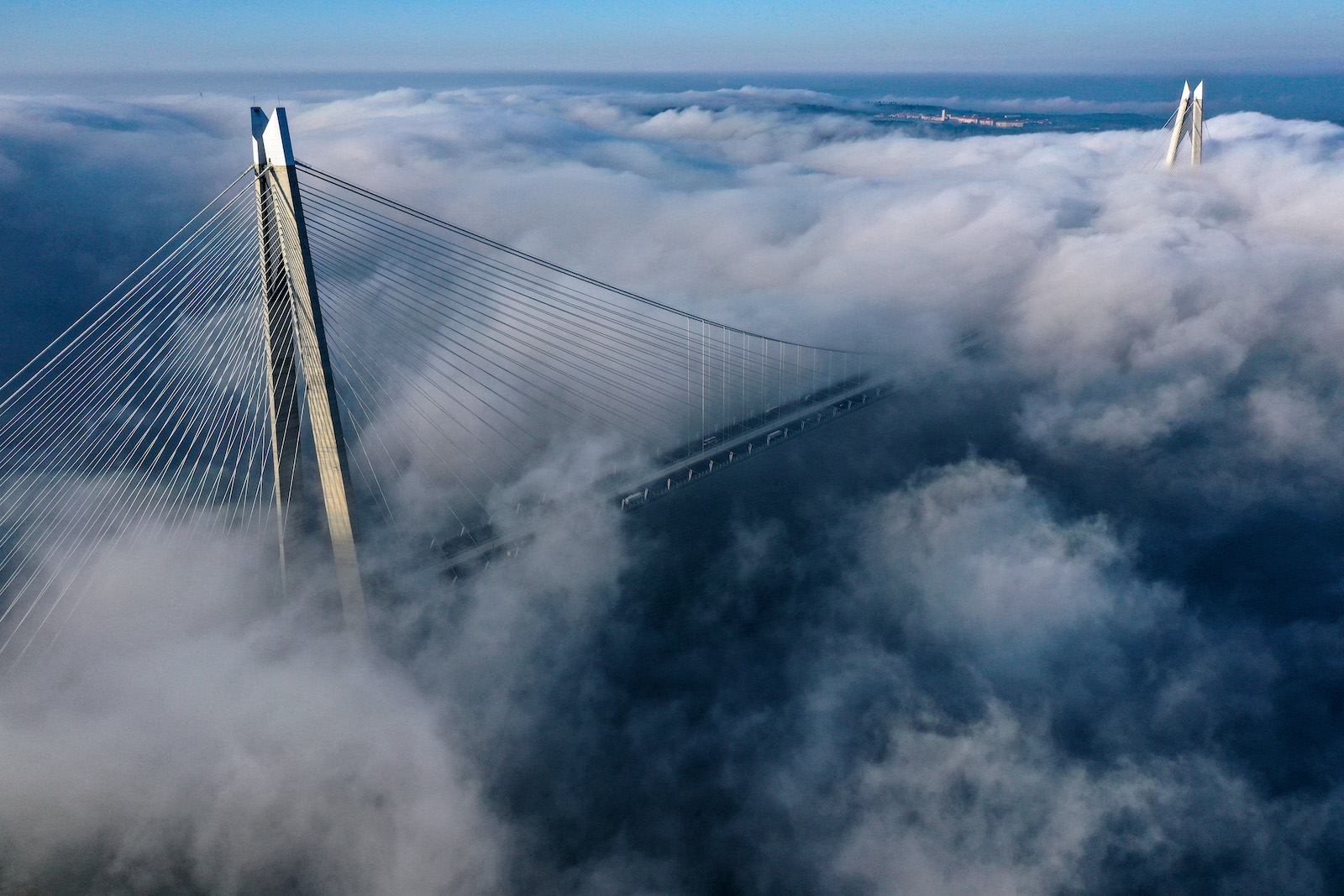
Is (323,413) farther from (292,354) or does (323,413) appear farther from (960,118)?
(960,118)

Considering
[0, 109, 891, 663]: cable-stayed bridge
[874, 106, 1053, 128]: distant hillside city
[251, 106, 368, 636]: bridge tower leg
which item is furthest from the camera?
[874, 106, 1053, 128]: distant hillside city

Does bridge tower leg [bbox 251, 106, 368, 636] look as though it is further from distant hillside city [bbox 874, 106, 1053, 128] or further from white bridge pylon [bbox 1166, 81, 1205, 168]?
distant hillside city [bbox 874, 106, 1053, 128]

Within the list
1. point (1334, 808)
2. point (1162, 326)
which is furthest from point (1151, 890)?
point (1162, 326)

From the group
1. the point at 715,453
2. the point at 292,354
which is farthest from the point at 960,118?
the point at 292,354

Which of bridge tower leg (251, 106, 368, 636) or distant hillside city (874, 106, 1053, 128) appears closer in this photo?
bridge tower leg (251, 106, 368, 636)

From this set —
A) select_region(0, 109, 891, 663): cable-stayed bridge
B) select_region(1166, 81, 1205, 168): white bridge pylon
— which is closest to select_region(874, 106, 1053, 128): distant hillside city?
select_region(1166, 81, 1205, 168): white bridge pylon

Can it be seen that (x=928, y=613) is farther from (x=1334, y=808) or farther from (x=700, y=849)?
(x=700, y=849)

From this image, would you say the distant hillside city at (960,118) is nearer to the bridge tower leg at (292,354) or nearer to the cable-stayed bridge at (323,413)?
the cable-stayed bridge at (323,413)
